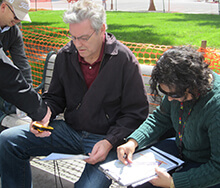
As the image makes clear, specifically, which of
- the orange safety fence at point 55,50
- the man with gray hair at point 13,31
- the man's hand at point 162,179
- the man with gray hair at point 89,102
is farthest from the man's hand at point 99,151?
the man with gray hair at point 13,31

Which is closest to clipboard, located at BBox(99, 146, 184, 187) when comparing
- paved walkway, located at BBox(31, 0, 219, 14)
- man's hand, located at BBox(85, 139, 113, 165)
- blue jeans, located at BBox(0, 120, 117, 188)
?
man's hand, located at BBox(85, 139, 113, 165)

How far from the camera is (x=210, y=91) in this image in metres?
1.86

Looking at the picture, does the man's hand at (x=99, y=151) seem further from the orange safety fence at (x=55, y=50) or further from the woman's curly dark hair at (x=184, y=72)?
the orange safety fence at (x=55, y=50)

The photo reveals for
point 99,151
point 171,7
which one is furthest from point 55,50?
point 171,7

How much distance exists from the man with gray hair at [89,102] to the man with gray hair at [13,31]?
3.06 feet

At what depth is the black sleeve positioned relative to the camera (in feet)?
7.35

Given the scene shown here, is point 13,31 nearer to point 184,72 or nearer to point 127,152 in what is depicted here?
point 127,152

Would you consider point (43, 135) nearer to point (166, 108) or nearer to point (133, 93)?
point (133, 93)

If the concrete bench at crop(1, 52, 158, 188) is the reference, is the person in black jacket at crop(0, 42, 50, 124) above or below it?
above

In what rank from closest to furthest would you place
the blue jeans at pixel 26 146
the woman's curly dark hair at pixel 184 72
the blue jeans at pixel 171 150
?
the woman's curly dark hair at pixel 184 72
the blue jeans at pixel 171 150
the blue jeans at pixel 26 146

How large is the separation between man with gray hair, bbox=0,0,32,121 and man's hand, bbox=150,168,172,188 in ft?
6.68

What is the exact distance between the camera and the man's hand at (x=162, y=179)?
1813 millimetres

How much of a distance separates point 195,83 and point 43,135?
1302 millimetres

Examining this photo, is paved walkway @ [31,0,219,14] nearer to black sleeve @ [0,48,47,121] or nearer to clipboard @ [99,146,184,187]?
black sleeve @ [0,48,47,121]
